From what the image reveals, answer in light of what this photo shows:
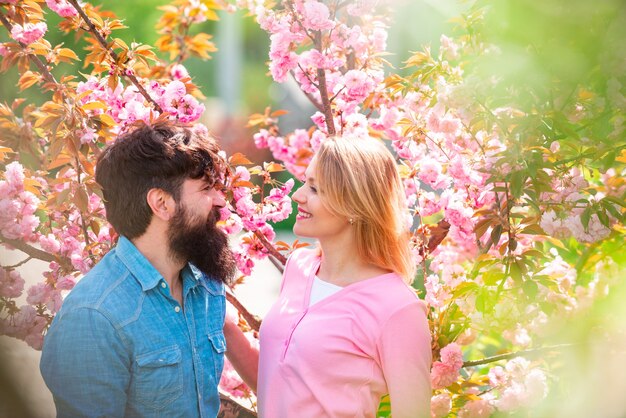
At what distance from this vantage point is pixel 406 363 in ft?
6.40

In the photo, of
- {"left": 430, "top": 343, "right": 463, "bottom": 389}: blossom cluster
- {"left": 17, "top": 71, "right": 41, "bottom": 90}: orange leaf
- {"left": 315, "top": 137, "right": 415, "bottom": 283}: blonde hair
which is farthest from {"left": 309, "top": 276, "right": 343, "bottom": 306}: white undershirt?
{"left": 17, "top": 71, "right": 41, "bottom": 90}: orange leaf

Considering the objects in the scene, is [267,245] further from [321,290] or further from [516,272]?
[516,272]

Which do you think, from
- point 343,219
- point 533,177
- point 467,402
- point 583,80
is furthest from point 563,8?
point 467,402

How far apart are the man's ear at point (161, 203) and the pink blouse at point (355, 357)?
487mm

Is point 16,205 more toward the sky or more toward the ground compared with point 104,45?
more toward the ground

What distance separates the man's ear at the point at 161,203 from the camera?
212 centimetres

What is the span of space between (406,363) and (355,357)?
0.49 ft

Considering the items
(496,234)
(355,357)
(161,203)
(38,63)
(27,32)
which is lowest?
(355,357)

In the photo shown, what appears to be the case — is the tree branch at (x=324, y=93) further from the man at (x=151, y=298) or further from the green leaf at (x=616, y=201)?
the green leaf at (x=616, y=201)

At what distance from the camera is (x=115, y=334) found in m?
1.95

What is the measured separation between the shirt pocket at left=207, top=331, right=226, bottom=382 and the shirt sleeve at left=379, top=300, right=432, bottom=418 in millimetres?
544

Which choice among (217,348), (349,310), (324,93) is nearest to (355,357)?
(349,310)

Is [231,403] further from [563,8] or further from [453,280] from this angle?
[563,8]

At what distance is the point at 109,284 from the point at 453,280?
1.37 m
